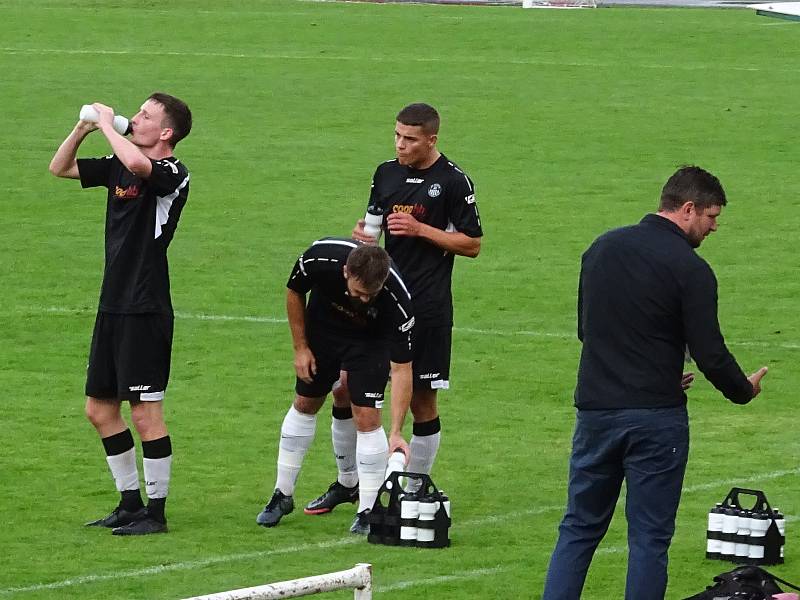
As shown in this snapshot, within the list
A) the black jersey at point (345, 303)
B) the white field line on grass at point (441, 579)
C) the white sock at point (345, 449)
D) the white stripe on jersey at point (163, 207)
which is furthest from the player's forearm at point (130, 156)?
the white field line on grass at point (441, 579)

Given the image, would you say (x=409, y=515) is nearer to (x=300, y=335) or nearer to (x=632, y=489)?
(x=300, y=335)

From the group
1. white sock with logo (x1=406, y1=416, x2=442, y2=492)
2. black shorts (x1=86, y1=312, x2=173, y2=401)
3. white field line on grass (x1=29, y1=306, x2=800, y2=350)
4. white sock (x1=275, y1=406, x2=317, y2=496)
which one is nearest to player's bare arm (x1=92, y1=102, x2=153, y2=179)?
black shorts (x1=86, y1=312, x2=173, y2=401)

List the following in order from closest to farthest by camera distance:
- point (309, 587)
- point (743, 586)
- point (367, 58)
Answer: point (309, 587) → point (743, 586) → point (367, 58)

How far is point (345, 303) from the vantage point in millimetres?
9359

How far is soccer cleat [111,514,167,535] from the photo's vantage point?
937 centimetres

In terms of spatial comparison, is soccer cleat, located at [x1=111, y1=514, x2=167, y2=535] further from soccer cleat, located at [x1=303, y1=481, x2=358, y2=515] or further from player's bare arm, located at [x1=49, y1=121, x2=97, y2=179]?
player's bare arm, located at [x1=49, y1=121, x2=97, y2=179]

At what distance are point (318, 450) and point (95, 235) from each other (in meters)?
8.50

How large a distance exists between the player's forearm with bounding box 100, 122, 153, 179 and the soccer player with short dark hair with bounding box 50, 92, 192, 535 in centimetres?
3

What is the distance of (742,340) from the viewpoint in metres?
15.2

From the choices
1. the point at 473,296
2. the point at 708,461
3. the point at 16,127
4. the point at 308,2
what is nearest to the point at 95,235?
the point at 473,296

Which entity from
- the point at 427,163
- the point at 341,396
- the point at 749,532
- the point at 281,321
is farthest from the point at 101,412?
the point at 281,321

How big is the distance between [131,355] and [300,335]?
2.80ft

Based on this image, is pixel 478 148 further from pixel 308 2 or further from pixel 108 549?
pixel 108 549

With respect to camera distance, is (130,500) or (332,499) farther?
(332,499)
